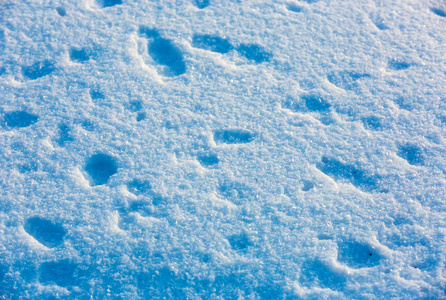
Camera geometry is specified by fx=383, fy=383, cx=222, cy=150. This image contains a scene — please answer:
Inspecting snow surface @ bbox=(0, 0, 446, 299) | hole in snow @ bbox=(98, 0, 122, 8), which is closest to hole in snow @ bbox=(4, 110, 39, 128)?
snow surface @ bbox=(0, 0, 446, 299)

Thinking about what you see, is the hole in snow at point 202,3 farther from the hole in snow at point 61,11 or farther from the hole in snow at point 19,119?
the hole in snow at point 19,119

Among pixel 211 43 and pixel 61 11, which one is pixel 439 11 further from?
pixel 61 11

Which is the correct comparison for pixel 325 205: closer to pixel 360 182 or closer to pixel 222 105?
pixel 360 182

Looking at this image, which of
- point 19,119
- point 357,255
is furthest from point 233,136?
point 19,119

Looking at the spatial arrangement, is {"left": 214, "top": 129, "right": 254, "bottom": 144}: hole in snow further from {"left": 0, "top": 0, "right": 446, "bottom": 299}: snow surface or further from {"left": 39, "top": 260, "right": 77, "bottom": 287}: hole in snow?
{"left": 39, "top": 260, "right": 77, "bottom": 287}: hole in snow

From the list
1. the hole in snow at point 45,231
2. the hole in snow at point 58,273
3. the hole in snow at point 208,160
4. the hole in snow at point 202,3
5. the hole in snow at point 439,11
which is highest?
the hole in snow at point 439,11

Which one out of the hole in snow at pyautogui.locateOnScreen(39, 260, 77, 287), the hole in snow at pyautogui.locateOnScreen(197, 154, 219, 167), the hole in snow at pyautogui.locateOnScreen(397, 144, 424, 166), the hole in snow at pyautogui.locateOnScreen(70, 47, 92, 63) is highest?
the hole in snow at pyautogui.locateOnScreen(397, 144, 424, 166)

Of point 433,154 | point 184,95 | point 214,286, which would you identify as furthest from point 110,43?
point 433,154

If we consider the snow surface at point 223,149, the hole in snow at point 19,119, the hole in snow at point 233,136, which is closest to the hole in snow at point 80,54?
the snow surface at point 223,149

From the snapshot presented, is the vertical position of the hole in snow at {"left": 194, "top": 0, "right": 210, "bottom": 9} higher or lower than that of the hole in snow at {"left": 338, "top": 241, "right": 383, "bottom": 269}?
higher
